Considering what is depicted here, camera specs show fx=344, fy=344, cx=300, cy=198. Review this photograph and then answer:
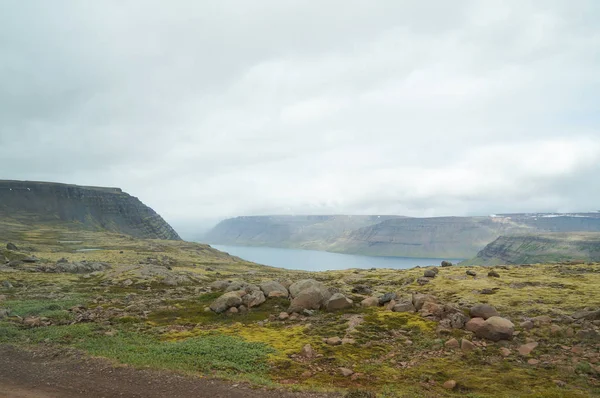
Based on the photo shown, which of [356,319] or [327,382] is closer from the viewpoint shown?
[327,382]

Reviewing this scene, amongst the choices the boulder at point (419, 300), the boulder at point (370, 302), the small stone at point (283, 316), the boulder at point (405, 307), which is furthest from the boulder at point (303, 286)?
the boulder at point (419, 300)

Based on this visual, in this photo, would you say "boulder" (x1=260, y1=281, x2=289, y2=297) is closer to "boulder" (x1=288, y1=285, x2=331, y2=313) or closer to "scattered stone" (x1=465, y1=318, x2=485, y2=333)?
"boulder" (x1=288, y1=285, x2=331, y2=313)

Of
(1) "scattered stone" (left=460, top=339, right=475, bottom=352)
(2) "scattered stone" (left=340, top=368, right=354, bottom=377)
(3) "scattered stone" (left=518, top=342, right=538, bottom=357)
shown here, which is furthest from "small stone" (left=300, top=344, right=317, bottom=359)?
(3) "scattered stone" (left=518, top=342, right=538, bottom=357)

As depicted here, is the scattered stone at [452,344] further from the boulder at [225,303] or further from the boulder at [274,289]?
the boulder at [225,303]

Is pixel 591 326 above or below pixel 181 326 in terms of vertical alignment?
above

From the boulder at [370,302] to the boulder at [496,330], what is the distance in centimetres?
1054

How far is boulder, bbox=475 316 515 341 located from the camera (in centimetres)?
2180

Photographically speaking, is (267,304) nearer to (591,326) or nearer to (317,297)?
(317,297)

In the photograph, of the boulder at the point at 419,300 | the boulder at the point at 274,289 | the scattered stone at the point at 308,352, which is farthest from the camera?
the boulder at the point at 274,289

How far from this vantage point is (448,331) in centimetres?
2331

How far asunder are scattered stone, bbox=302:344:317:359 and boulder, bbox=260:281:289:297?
13098 millimetres

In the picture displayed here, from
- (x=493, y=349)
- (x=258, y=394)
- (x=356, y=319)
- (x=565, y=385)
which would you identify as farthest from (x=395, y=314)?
(x=258, y=394)

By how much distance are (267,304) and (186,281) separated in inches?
1046

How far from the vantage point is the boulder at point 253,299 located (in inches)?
1238
